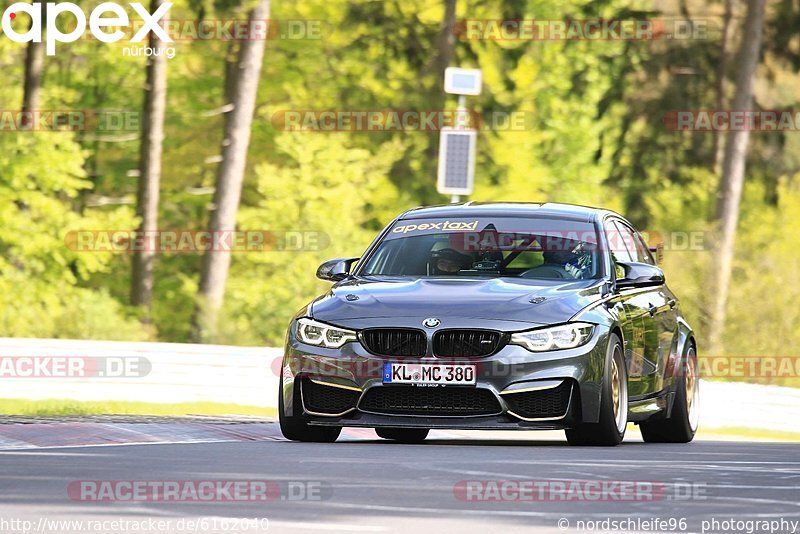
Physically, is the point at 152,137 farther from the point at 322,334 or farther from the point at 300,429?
the point at 322,334

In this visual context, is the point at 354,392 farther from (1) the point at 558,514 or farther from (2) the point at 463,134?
(2) the point at 463,134

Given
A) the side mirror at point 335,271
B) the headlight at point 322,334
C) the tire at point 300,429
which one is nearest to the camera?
the headlight at point 322,334

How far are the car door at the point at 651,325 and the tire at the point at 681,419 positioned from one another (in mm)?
481

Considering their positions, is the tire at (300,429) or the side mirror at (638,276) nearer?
the tire at (300,429)

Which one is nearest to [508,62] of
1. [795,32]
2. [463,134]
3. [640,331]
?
[795,32]

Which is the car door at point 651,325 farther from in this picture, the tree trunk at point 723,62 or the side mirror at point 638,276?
the tree trunk at point 723,62

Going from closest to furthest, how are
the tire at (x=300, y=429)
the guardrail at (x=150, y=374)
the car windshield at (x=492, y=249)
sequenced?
the tire at (x=300, y=429) < the car windshield at (x=492, y=249) < the guardrail at (x=150, y=374)

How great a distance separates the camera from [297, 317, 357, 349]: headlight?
1216 cm

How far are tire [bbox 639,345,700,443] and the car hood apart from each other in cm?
215

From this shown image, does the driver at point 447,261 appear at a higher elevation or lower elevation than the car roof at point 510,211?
lower

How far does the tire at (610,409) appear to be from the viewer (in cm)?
1223

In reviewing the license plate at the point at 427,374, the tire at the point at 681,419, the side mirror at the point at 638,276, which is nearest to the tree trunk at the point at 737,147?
the tire at the point at 681,419

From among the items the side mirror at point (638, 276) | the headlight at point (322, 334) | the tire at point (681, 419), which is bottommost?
the tire at point (681, 419)

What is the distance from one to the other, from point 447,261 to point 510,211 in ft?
2.60
